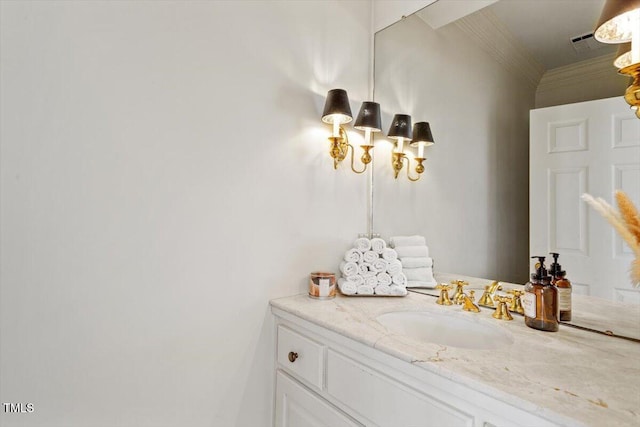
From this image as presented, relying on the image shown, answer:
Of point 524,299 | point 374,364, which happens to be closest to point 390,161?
point 524,299

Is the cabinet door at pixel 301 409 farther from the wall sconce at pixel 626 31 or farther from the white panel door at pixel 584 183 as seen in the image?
the wall sconce at pixel 626 31

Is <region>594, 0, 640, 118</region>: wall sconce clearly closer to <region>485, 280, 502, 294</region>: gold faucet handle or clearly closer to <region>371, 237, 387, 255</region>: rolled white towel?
<region>485, 280, 502, 294</region>: gold faucet handle

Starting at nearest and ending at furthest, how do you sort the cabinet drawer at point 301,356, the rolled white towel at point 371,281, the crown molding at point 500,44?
1. the cabinet drawer at point 301,356
2. the crown molding at point 500,44
3. the rolled white towel at point 371,281

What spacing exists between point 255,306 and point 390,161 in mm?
943

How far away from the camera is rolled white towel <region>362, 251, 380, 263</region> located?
1.44 metres

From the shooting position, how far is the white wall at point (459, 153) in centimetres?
120

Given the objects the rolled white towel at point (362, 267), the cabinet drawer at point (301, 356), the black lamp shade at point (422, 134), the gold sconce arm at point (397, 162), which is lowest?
the cabinet drawer at point (301, 356)

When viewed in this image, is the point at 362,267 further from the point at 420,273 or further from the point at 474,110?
the point at 474,110

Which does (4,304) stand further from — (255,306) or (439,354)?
(439,354)

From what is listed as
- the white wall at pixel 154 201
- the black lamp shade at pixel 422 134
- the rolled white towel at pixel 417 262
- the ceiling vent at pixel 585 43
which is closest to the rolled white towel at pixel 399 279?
the rolled white towel at pixel 417 262

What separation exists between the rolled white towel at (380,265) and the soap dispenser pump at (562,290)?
1.95 feet

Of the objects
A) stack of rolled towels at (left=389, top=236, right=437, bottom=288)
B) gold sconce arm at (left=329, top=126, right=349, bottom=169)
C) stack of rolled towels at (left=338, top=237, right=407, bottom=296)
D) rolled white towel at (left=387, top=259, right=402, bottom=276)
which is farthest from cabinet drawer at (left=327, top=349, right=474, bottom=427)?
gold sconce arm at (left=329, top=126, right=349, bottom=169)

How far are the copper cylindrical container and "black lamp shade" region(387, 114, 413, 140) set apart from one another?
757 millimetres

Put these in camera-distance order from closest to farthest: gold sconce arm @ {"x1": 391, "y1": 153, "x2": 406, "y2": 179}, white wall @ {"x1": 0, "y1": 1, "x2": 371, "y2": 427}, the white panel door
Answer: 1. white wall @ {"x1": 0, "y1": 1, "x2": 371, "y2": 427}
2. the white panel door
3. gold sconce arm @ {"x1": 391, "y1": 153, "x2": 406, "y2": 179}
